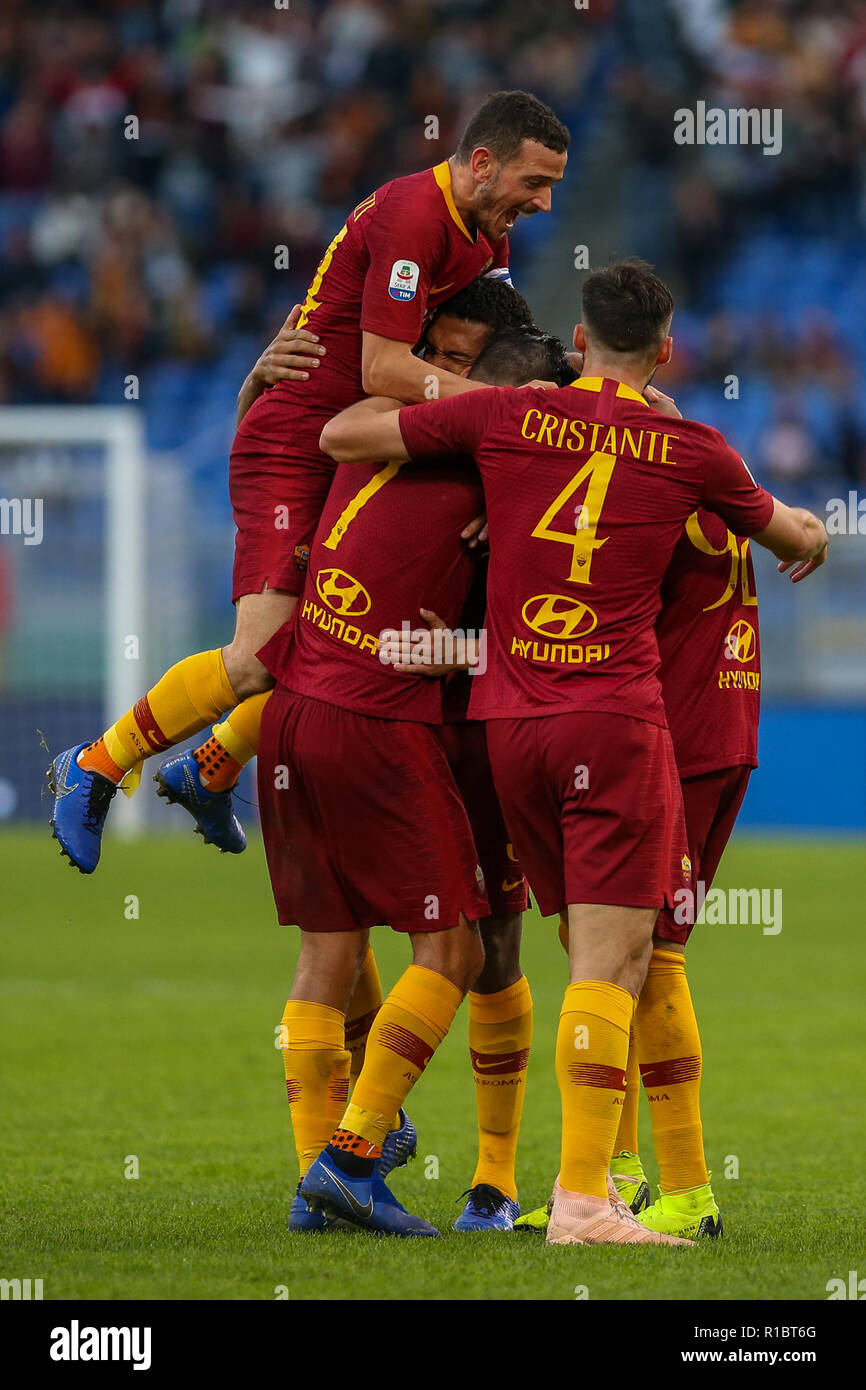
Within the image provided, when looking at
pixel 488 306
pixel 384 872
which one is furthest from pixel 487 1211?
pixel 488 306

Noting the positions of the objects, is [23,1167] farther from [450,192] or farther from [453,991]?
[450,192]

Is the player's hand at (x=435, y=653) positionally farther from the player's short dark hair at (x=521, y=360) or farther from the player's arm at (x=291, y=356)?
the player's arm at (x=291, y=356)

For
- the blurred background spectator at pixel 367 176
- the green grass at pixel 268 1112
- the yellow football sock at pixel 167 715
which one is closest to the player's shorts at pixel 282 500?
the yellow football sock at pixel 167 715

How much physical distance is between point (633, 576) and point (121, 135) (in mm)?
17765

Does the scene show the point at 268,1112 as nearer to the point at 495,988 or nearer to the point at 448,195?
the point at 495,988

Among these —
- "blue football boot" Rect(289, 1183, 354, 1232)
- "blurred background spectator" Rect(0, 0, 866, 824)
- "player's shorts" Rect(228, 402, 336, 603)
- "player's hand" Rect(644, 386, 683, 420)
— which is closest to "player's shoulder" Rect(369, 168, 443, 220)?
"player's shorts" Rect(228, 402, 336, 603)

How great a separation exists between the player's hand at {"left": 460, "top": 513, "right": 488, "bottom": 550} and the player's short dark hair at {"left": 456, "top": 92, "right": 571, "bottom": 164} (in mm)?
939

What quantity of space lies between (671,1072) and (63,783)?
181 centimetres

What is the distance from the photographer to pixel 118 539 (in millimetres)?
15562

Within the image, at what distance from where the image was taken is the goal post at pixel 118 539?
1528 centimetres

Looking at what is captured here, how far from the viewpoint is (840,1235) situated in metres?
4.58

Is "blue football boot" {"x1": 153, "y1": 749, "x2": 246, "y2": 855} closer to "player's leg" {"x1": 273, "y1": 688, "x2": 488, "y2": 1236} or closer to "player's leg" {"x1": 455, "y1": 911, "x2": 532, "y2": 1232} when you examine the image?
"player's leg" {"x1": 273, "y1": 688, "x2": 488, "y2": 1236}

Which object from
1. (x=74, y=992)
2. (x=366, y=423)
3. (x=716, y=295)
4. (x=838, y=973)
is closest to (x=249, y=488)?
(x=366, y=423)

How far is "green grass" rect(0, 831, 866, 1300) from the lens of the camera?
406cm
